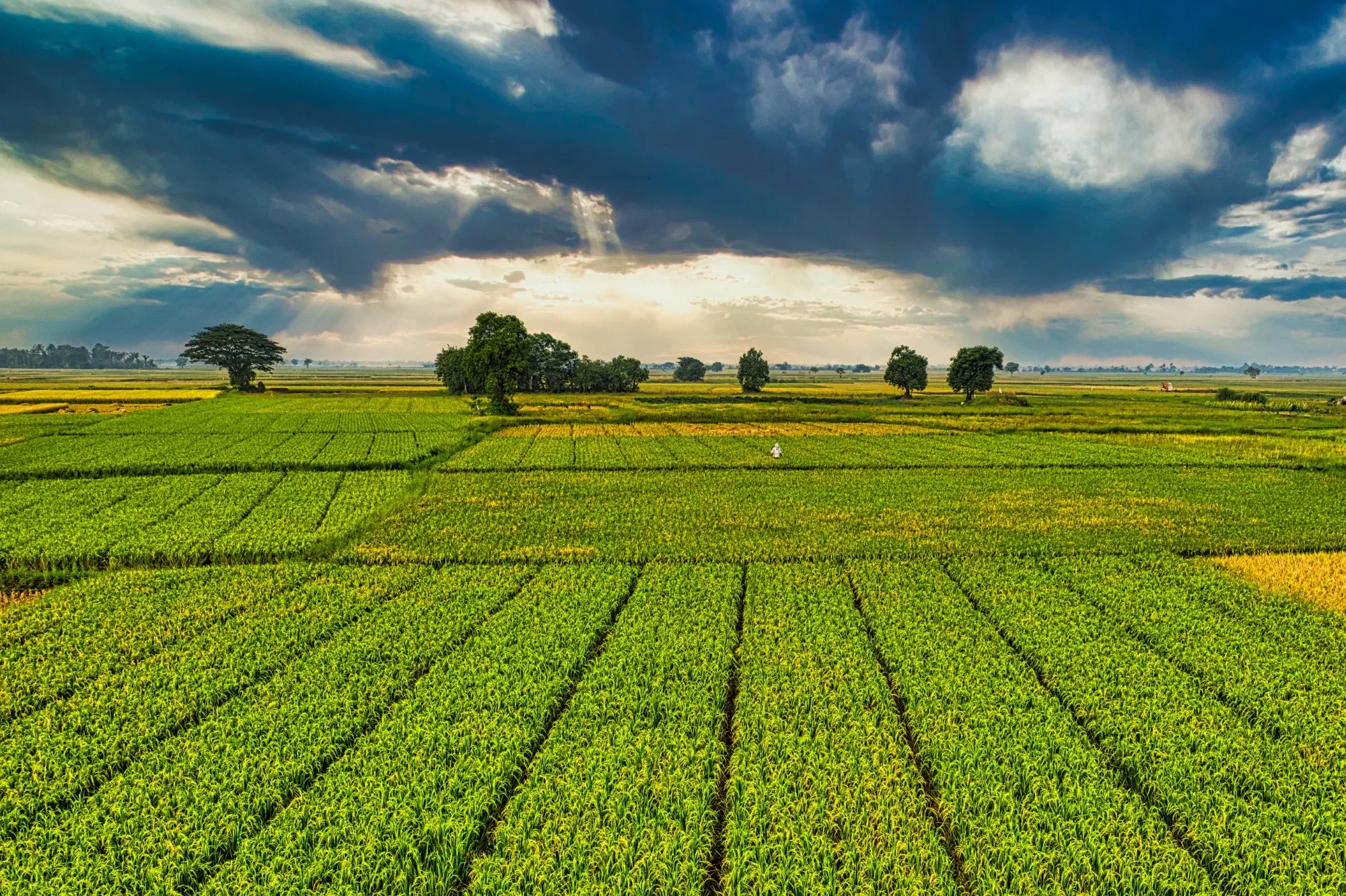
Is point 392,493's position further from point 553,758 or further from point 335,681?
point 553,758

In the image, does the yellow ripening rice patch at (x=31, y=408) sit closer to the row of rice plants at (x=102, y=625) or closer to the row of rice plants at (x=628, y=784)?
the row of rice plants at (x=102, y=625)

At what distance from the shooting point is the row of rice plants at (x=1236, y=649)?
979 centimetres

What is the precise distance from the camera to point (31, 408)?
70.6 meters

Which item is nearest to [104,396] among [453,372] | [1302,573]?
[453,372]

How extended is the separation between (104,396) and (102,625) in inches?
4317

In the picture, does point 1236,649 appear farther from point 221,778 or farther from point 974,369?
point 974,369

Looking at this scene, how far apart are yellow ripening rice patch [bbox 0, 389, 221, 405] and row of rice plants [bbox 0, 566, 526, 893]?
98774mm

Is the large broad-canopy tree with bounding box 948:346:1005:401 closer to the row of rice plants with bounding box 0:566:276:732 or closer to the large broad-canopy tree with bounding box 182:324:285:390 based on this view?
the row of rice plants with bounding box 0:566:276:732

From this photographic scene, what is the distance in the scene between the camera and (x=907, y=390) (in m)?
121

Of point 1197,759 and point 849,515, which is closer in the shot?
point 1197,759

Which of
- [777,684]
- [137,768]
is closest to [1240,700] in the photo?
[777,684]

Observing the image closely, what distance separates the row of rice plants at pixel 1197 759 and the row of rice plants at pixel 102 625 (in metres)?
18.6

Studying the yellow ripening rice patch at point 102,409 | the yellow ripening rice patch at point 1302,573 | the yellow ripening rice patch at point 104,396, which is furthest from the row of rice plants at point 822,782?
the yellow ripening rice patch at point 104,396

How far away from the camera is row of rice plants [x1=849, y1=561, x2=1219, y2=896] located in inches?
269
